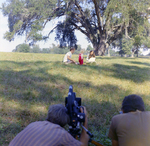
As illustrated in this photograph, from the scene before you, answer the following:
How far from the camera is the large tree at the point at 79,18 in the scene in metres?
21.6

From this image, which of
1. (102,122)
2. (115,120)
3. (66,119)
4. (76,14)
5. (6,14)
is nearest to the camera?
(66,119)

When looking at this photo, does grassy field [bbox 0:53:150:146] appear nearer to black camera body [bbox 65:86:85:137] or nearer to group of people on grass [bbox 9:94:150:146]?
group of people on grass [bbox 9:94:150:146]

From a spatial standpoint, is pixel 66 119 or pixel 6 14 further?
pixel 6 14

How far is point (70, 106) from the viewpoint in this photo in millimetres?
2584

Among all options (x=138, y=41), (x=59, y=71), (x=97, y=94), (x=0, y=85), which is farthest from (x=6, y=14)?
(x=97, y=94)

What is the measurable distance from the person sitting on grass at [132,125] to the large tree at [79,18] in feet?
65.5

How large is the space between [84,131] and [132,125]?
696 mm

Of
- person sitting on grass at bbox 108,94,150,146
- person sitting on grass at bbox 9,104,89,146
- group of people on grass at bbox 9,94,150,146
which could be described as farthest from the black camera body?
person sitting on grass at bbox 108,94,150,146

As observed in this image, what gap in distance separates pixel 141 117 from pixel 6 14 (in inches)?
1070

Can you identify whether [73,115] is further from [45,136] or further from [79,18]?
[79,18]

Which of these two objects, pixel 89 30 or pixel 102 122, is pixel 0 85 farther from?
pixel 89 30

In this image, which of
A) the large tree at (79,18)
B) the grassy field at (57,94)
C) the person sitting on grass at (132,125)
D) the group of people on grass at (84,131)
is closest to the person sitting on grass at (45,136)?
the group of people on grass at (84,131)

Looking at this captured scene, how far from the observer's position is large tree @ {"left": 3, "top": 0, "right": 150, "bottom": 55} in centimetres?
2156

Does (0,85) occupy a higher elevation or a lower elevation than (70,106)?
lower
